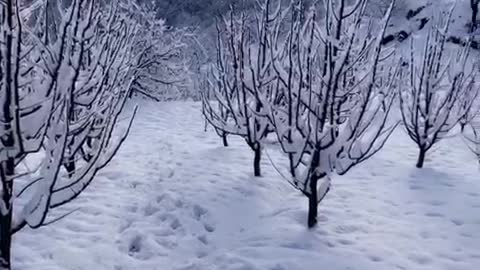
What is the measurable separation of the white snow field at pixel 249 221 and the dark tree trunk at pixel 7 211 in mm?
748

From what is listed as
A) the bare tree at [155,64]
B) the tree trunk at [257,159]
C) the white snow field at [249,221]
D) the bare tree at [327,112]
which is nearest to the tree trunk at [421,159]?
the white snow field at [249,221]

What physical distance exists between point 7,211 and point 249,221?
260 cm

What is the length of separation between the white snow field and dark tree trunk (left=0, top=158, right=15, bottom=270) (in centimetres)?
75

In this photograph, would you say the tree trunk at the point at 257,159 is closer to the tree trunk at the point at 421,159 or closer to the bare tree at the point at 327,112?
the bare tree at the point at 327,112

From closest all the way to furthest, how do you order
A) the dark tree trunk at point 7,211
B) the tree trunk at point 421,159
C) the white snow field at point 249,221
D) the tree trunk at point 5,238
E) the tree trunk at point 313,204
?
1. the dark tree trunk at point 7,211
2. the tree trunk at point 5,238
3. the white snow field at point 249,221
4. the tree trunk at point 313,204
5. the tree trunk at point 421,159

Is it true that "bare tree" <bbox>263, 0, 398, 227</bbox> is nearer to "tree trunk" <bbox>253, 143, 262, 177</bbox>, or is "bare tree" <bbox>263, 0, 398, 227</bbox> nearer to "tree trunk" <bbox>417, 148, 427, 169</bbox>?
"tree trunk" <bbox>253, 143, 262, 177</bbox>

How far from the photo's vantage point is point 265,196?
551cm

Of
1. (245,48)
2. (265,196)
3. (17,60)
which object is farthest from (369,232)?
(17,60)

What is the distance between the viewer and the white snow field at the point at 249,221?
3936mm

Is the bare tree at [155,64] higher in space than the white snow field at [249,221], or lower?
higher

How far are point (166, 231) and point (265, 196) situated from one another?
4.60ft

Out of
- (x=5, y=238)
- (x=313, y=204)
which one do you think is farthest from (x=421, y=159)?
(x=5, y=238)

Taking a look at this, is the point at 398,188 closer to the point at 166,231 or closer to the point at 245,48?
the point at 245,48

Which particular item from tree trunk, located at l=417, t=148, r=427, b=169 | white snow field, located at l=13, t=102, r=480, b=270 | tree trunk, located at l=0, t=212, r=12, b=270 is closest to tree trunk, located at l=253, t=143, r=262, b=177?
white snow field, located at l=13, t=102, r=480, b=270
